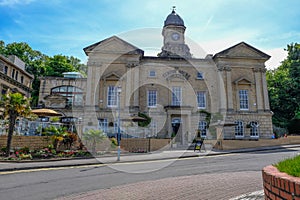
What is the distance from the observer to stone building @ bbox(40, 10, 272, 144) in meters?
26.4

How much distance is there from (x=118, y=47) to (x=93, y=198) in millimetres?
23828

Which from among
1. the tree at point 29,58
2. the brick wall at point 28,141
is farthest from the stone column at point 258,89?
the tree at point 29,58

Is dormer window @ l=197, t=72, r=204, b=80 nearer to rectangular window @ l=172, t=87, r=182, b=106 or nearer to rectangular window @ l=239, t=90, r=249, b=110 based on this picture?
rectangular window @ l=172, t=87, r=182, b=106

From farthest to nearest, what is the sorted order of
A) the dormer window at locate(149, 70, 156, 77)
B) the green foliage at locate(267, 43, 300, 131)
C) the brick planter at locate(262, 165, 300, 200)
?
the green foliage at locate(267, 43, 300, 131), the dormer window at locate(149, 70, 156, 77), the brick planter at locate(262, 165, 300, 200)

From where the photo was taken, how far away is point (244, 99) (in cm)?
2856

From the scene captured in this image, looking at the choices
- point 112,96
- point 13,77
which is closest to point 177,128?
point 112,96

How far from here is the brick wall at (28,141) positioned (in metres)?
15.6

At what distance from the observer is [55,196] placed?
20.0 feet

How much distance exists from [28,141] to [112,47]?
50.7 feet

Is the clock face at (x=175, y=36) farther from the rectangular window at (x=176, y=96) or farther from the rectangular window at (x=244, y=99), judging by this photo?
the rectangular window at (x=244, y=99)

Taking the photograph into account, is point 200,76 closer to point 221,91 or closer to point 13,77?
point 221,91

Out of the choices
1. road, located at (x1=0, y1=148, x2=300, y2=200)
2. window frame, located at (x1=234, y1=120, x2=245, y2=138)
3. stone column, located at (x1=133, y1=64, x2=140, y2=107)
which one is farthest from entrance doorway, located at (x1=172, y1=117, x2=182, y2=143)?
road, located at (x1=0, y1=148, x2=300, y2=200)

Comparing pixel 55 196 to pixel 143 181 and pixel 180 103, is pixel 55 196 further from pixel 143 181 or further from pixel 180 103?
pixel 180 103

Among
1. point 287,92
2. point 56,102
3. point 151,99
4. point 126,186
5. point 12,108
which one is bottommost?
point 126,186
